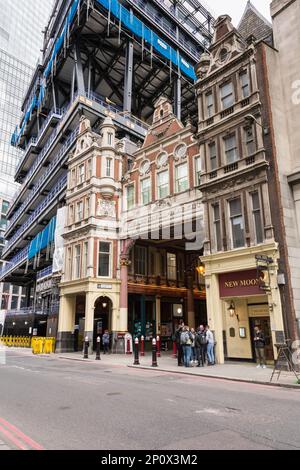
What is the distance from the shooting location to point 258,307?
19.0 meters

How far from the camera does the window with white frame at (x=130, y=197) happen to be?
98.8ft

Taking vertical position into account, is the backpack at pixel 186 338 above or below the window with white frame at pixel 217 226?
below

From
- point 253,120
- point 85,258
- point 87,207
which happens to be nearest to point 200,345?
point 253,120

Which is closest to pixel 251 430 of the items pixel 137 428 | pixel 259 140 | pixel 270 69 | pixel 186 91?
pixel 137 428

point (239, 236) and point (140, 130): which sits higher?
point (140, 130)

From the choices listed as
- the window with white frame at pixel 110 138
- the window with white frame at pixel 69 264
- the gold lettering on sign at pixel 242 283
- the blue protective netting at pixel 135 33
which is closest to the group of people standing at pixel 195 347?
the gold lettering on sign at pixel 242 283

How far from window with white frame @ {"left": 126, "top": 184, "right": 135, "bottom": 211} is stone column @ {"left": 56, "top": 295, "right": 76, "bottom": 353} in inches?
376

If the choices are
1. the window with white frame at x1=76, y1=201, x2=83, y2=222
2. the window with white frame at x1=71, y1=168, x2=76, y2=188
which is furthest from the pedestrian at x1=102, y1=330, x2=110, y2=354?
the window with white frame at x1=71, y1=168, x2=76, y2=188

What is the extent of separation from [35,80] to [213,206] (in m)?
55.2

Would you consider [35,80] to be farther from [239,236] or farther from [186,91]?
[239,236]

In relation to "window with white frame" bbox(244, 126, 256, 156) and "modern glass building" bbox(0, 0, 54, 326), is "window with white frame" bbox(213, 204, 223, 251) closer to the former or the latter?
"window with white frame" bbox(244, 126, 256, 156)

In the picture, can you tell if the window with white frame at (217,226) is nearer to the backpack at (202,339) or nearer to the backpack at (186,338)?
the backpack at (202,339)

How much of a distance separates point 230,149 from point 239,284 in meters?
7.42

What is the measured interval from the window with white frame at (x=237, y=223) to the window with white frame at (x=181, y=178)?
18.8ft
